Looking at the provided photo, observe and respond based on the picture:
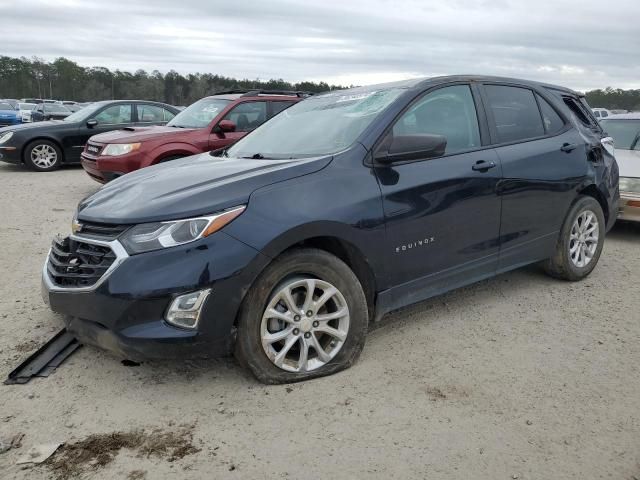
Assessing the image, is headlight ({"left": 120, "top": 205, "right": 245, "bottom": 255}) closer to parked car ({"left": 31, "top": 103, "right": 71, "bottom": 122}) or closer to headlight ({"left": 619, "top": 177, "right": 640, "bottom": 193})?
headlight ({"left": 619, "top": 177, "right": 640, "bottom": 193})

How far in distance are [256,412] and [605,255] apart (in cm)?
476

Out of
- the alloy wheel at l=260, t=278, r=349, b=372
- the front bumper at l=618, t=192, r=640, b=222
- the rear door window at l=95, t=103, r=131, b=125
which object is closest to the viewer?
the alloy wheel at l=260, t=278, r=349, b=372

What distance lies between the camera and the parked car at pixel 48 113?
2211 cm

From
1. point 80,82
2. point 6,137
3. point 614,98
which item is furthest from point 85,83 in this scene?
point 6,137

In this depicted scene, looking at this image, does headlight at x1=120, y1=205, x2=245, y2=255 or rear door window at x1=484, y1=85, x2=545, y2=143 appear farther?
rear door window at x1=484, y1=85, x2=545, y2=143

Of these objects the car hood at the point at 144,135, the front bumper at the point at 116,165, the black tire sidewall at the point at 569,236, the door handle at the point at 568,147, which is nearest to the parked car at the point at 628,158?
the black tire sidewall at the point at 569,236

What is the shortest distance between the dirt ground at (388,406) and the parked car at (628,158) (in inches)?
115

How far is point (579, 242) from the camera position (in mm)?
5113

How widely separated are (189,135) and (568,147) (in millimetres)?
5438

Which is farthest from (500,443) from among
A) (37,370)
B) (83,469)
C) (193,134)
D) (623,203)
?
(193,134)

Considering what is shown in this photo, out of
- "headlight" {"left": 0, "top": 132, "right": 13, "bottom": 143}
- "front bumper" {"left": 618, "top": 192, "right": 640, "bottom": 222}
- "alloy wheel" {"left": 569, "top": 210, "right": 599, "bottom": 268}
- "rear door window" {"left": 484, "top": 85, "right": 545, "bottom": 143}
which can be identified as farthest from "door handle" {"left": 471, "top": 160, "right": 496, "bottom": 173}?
"headlight" {"left": 0, "top": 132, "right": 13, "bottom": 143}

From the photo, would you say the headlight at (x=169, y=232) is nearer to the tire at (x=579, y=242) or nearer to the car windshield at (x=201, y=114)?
the tire at (x=579, y=242)

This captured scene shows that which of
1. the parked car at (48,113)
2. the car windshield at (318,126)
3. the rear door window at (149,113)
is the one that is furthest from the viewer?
the parked car at (48,113)

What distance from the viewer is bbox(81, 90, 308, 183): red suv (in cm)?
827
